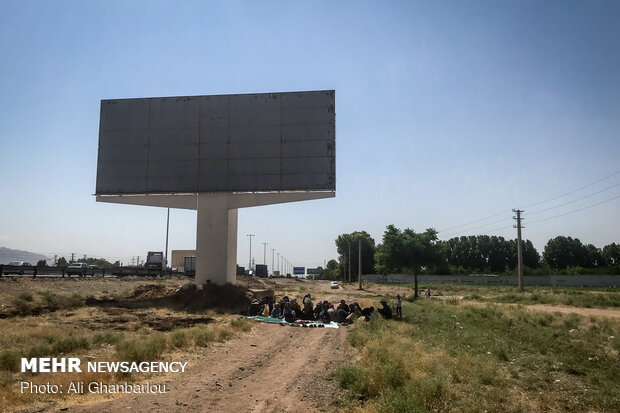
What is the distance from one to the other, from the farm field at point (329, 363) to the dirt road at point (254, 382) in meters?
0.04

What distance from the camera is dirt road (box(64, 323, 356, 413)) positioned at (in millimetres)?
8633

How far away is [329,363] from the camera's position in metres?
12.9

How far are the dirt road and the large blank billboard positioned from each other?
669 inches

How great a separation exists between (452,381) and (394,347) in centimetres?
347

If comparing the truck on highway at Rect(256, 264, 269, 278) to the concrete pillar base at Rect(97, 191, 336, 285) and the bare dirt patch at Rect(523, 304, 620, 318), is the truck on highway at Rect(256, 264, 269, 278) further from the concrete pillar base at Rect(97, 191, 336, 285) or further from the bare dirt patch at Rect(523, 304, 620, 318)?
the bare dirt patch at Rect(523, 304, 620, 318)

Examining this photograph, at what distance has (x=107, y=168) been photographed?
112 feet

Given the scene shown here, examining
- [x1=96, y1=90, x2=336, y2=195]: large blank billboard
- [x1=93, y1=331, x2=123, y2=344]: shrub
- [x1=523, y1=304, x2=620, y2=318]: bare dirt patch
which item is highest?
[x1=96, y1=90, x2=336, y2=195]: large blank billboard

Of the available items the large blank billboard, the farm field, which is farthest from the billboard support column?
the farm field

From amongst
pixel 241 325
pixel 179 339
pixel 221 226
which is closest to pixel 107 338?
pixel 179 339

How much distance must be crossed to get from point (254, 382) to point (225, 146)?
2425 cm

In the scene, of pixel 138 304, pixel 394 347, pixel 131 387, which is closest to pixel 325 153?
pixel 138 304

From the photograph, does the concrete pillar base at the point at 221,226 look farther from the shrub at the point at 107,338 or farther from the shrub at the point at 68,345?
the shrub at the point at 68,345

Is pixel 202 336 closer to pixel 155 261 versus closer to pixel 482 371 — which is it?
pixel 482 371

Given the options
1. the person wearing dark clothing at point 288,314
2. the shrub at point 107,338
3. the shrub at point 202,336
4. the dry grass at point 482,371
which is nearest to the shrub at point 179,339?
the shrub at point 202,336
